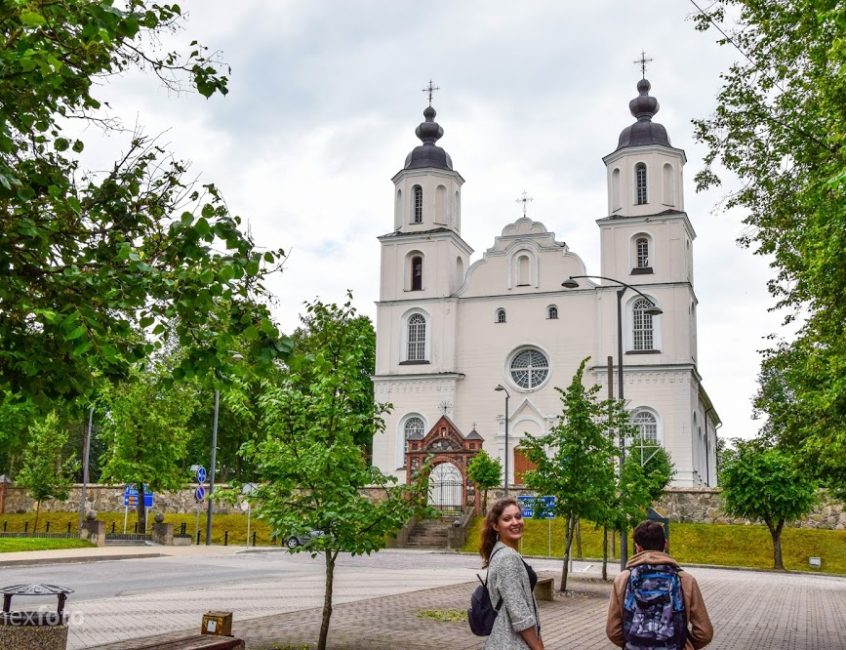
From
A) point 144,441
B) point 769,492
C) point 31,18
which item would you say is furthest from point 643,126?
point 31,18

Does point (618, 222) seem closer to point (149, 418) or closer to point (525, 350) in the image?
point (525, 350)

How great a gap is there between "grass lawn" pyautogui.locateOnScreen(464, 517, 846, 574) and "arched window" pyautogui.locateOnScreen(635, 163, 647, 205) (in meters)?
18.4

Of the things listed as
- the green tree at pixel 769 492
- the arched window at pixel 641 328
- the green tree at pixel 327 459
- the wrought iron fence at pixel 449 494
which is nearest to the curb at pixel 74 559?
the green tree at pixel 327 459

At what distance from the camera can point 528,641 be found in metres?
5.11

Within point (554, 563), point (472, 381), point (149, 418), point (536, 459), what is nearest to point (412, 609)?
point (536, 459)

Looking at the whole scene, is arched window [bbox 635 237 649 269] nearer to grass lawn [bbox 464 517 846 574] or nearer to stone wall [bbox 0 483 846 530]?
stone wall [bbox 0 483 846 530]

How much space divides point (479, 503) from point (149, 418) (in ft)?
50.0

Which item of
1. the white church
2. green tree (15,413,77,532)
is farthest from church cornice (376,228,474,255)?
green tree (15,413,77,532)

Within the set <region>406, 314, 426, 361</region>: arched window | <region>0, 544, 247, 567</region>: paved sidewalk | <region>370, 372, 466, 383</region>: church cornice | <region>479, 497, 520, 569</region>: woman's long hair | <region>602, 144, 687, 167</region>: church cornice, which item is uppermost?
<region>602, 144, 687, 167</region>: church cornice

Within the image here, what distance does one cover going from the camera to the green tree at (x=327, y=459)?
10227mm

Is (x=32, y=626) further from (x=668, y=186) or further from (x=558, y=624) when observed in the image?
(x=668, y=186)

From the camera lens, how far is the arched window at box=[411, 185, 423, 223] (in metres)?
53.5

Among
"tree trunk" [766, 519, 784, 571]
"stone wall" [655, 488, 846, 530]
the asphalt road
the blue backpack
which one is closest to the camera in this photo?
the blue backpack

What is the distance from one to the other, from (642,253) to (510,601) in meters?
45.5
